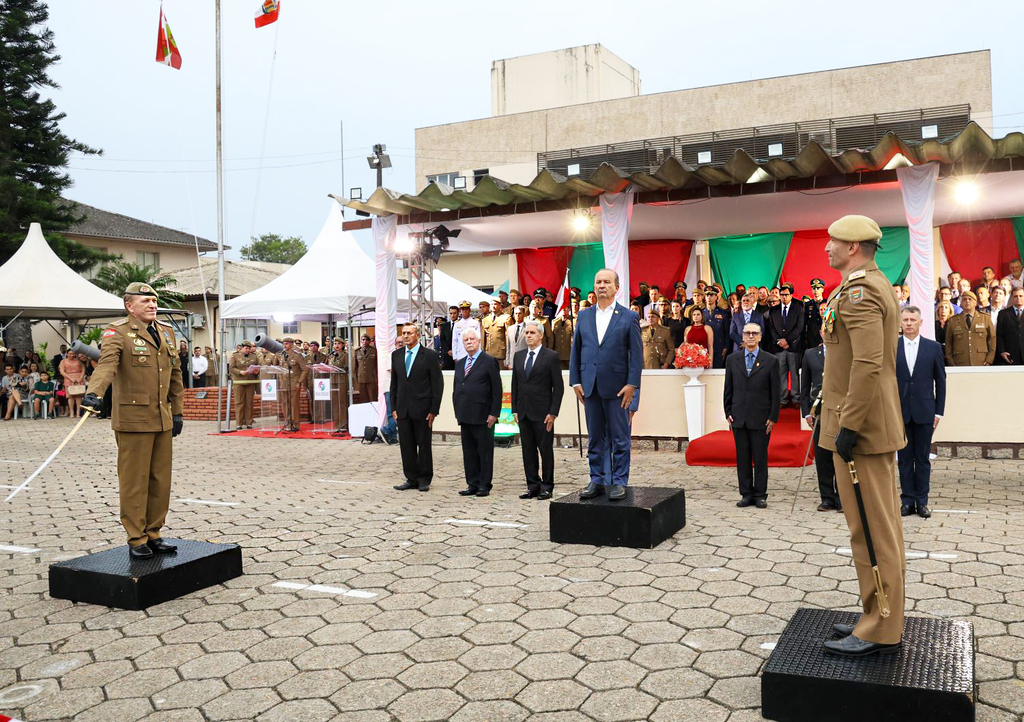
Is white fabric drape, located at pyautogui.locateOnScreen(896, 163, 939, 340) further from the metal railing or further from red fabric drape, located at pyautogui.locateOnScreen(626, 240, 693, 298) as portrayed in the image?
the metal railing

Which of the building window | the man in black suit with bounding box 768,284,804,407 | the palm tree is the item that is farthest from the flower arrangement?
the building window

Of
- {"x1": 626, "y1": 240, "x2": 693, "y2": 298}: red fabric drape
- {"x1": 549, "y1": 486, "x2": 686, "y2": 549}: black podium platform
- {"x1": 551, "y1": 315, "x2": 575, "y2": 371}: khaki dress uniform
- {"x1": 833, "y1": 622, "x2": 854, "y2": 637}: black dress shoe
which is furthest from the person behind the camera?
{"x1": 626, "y1": 240, "x2": 693, "y2": 298}: red fabric drape

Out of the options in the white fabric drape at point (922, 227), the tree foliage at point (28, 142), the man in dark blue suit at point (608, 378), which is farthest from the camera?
the tree foliage at point (28, 142)

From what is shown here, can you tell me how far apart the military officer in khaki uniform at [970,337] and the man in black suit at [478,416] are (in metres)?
6.21

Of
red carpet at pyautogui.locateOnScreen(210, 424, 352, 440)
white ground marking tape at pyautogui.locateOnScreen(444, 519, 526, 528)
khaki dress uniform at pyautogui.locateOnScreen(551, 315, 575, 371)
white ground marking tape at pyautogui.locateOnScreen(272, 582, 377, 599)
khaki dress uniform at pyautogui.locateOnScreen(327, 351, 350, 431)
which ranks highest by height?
khaki dress uniform at pyautogui.locateOnScreen(551, 315, 575, 371)

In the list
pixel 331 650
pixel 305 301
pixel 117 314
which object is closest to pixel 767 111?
pixel 305 301

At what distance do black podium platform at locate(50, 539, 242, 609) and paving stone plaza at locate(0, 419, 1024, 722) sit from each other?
0.10 meters

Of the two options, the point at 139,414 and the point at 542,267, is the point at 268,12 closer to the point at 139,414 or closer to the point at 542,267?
the point at 542,267

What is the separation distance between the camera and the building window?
39.1 meters

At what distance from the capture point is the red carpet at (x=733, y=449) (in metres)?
9.95

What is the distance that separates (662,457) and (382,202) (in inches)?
221

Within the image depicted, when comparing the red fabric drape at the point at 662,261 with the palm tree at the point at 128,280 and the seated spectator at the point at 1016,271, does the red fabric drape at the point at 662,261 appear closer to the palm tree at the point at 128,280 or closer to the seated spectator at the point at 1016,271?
the seated spectator at the point at 1016,271

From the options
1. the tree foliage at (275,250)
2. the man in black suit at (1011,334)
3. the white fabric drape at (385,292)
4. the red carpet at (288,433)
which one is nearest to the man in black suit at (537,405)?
the white fabric drape at (385,292)

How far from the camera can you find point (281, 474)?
1052 cm
